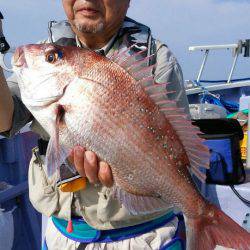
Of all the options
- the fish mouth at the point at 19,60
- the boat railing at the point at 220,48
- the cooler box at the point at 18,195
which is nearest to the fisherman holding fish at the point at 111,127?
the fish mouth at the point at 19,60

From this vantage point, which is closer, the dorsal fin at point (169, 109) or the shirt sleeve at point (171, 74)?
the dorsal fin at point (169, 109)

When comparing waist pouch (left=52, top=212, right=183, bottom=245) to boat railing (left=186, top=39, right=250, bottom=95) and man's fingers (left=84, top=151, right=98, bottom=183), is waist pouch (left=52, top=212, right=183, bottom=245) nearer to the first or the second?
man's fingers (left=84, top=151, right=98, bottom=183)

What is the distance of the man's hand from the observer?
2.08 meters

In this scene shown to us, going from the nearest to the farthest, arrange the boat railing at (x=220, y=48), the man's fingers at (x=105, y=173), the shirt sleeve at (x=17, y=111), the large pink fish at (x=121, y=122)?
the large pink fish at (x=121, y=122)
the man's fingers at (x=105, y=173)
the shirt sleeve at (x=17, y=111)
the boat railing at (x=220, y=48)

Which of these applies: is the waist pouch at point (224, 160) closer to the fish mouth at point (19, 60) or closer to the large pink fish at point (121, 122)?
the large pink fish at point (121, 122)

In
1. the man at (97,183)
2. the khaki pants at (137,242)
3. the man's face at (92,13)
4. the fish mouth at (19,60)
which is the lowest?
the khaki pants at (137,242)

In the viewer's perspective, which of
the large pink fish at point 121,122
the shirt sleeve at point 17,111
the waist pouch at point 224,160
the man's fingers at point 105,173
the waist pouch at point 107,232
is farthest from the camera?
the waist pouch at point 224,160

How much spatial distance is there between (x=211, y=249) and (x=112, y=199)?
0.58 meters

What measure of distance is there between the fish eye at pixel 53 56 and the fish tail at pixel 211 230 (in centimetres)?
101

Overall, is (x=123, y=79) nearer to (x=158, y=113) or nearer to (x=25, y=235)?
(x=158, y=113)

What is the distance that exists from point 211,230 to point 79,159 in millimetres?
736

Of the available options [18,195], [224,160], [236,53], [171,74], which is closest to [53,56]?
[171,74]

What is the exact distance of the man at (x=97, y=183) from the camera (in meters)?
2.48

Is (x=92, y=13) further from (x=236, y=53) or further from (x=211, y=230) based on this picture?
(x=236, y=53)
